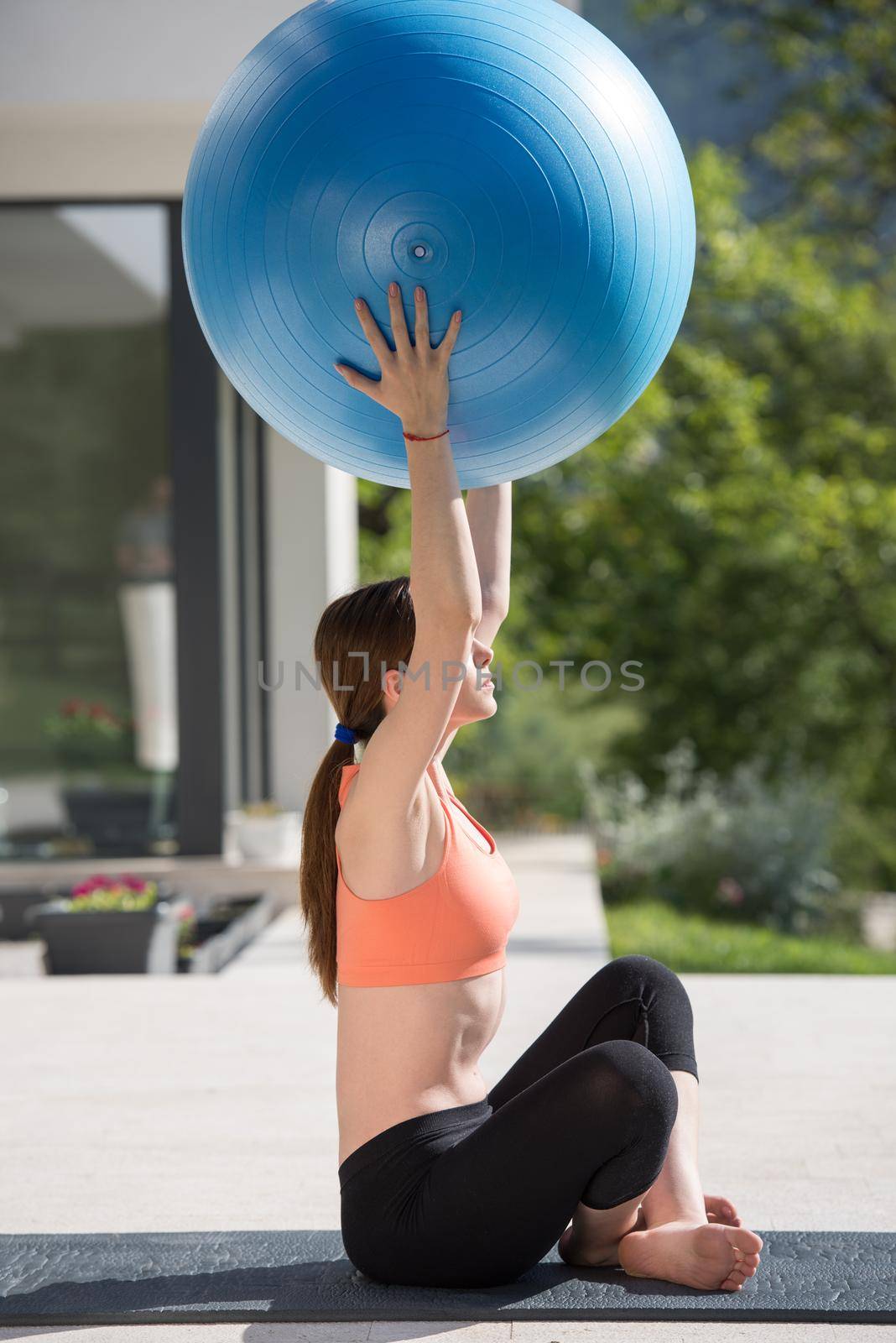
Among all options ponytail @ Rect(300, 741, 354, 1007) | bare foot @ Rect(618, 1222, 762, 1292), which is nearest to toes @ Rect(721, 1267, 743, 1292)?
bare foot @ Rect(618, 1222, 762, 1292)

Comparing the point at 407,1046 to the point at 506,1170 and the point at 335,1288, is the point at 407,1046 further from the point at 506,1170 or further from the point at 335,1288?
the point at 335,1288

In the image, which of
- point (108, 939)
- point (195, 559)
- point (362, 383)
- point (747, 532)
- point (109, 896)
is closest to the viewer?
point (362, 383)

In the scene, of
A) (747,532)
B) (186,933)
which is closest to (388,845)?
(186,933)

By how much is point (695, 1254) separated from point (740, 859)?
6.88 meters

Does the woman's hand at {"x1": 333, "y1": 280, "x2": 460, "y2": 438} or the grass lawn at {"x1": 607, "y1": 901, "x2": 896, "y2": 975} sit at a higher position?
the woman's hand at {"x1": 333, "y1": 280, "x2": 460, "y2": 438}

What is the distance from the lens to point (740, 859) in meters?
8.99

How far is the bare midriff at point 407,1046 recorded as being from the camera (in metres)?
2.19

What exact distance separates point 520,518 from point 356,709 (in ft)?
38.6

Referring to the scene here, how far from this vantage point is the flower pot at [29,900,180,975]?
554 cm

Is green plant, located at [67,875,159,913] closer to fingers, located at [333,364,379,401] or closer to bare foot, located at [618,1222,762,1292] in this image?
bare foot, located at [618,1222,762,1292]

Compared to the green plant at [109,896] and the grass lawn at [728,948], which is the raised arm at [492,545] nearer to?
the green plant at [109,896]

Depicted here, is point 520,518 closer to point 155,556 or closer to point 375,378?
point 155,556

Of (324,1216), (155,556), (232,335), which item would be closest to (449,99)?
(232,335)

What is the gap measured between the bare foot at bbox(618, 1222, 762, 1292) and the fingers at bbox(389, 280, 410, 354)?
4.60 ft
